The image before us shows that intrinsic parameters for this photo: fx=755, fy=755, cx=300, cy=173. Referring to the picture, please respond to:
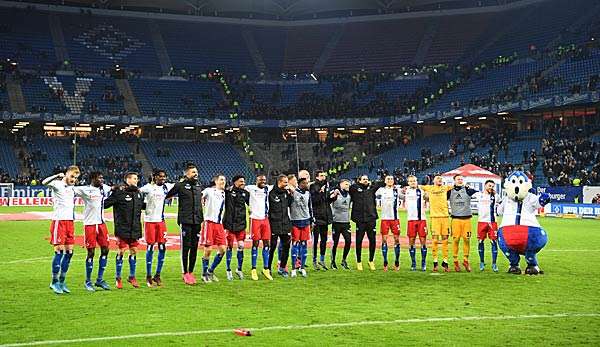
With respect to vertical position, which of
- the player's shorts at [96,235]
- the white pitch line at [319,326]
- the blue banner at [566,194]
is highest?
the blue banner at [566,194]

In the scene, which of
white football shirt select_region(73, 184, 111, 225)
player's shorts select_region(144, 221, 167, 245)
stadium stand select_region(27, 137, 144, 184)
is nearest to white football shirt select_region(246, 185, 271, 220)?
player's shorts select_region(144, 221, 167, 245)

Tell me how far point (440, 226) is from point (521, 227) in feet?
5.92

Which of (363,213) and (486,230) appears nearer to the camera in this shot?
(363,213)

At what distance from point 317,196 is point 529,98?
41.9 m

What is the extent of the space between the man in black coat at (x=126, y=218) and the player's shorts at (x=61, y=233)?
2.79 ft

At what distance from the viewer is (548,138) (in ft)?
175

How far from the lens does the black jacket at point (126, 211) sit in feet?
46.5

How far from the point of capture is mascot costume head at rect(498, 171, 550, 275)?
16172mm

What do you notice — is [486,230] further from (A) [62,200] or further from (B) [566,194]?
(B) [566,194]

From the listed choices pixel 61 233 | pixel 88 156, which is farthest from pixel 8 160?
pixel 61 233

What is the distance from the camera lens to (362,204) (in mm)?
17406

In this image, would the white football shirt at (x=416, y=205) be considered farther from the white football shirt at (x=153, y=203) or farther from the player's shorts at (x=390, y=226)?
the white football shirt at (x=153, y=203)

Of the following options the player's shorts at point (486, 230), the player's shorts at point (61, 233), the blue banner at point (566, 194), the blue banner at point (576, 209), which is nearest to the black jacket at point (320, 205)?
the player's shorts at point (486, 230)

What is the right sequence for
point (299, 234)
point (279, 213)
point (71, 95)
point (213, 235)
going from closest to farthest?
point (213, 235)
point (279, 213)
point (299, 234)
point (71, 95)
